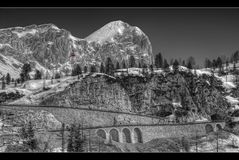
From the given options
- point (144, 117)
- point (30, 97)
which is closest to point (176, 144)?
point (144, 117)

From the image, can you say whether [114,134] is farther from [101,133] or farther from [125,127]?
[101,133]

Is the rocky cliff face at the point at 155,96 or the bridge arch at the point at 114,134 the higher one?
the rocky cliff face at the point at 155,96

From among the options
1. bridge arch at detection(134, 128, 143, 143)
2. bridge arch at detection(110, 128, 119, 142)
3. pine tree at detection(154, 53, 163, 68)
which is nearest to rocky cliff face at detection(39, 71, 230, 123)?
pine tree at detection(154, 53, 163, 68)

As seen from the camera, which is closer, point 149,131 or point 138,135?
point 138,135

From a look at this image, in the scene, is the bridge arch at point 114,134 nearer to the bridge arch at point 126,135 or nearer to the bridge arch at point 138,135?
the bridge arch at point 126,135

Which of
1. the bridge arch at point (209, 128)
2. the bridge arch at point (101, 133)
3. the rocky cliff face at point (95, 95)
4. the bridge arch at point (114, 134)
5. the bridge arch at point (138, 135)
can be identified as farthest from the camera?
the rocky cliff face at point (95, 95)

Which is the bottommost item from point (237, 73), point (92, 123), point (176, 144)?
point (176, 144)

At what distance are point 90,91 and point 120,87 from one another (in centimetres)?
1292

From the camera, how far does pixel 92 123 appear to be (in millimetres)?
88750

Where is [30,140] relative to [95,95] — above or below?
below

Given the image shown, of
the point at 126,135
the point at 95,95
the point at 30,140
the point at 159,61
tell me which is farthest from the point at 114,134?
the point at 159,61

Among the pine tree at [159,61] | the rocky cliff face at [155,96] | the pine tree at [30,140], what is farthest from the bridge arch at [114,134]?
the pine tree at [159,61]

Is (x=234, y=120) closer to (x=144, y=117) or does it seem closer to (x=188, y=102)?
(x=188, y=102)
